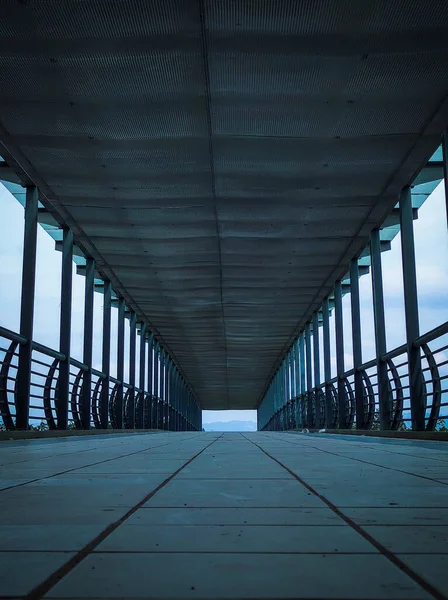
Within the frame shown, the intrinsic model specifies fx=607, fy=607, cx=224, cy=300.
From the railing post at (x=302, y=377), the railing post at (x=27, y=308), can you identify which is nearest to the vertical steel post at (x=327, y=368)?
the railing post at (x=302, y=377)

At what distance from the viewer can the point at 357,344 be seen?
12.9 meters

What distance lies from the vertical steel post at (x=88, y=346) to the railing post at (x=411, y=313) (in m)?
6.63

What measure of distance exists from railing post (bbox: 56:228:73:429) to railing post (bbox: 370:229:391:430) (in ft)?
17.9

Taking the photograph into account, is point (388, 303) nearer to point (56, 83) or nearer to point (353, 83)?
point (353, 83)

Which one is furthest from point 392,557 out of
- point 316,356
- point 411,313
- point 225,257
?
point 316,356

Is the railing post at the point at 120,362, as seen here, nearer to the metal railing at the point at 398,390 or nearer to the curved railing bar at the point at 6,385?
the metal railing at the point at 398,390

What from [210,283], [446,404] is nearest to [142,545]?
[446,404]

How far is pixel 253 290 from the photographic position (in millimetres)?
15180

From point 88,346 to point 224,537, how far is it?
1156cm

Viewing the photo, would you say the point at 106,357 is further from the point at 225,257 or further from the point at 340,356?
the point at 340,356

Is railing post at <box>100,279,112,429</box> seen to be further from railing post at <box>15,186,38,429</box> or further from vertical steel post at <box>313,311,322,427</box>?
vertical steel post at <box>313,311,322,427</box>

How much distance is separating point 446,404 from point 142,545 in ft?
21.6

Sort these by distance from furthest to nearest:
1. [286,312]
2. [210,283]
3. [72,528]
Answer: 1. [286,312]
2. [210,283]
3. [72,528]

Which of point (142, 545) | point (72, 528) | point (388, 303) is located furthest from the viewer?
point (388, 303)
